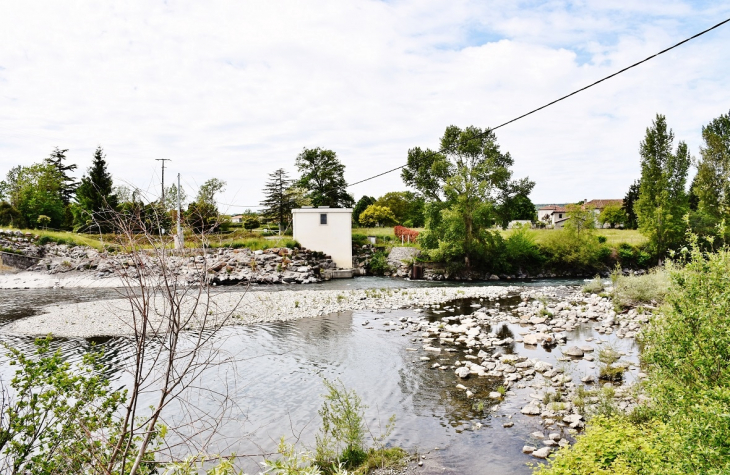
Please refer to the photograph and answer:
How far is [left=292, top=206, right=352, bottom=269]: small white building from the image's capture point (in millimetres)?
33406

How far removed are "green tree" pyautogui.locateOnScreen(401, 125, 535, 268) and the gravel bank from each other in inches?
272

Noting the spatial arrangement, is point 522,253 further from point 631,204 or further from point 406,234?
point 631,204

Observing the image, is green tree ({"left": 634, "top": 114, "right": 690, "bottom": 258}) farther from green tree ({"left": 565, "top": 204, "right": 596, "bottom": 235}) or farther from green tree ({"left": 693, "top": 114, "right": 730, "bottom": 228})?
green tree ({"left": 565, "top": 204, "right": 596, "bottom": 235})

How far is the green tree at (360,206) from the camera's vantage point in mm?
52562

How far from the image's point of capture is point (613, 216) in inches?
2207

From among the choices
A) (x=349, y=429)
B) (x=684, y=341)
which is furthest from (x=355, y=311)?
(x=684, y=341)

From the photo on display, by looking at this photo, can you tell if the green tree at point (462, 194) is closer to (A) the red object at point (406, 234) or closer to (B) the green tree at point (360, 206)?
(A) the red object at point (406, 234)

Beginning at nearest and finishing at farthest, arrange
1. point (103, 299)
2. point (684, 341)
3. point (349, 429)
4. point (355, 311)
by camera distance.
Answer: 1. point (684, 341)
2. point (349, 429)
3. point (355, 311)
4. point (103, 299)

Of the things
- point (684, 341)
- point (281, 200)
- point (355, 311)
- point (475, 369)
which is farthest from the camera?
point (281, 200)

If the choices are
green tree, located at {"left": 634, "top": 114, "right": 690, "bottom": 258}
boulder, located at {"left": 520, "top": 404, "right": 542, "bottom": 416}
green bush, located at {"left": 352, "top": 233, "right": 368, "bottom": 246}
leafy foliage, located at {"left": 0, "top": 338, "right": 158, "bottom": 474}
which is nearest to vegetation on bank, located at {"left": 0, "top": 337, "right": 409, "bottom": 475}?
leafy foliage, located at {"left": 0, "top": 338, "right": 158, "bottom": 474}

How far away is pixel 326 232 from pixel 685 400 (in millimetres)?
30058

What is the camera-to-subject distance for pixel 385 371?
1082cm

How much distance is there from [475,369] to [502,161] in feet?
96.8

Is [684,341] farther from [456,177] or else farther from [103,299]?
[456,177]
